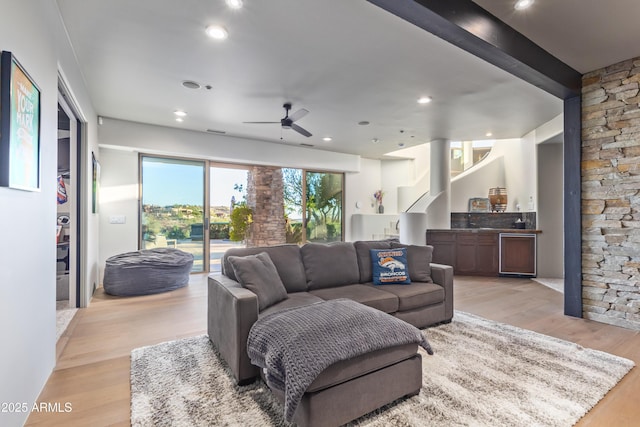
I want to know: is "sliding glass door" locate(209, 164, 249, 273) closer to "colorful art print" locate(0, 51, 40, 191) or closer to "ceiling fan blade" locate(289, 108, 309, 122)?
"ceiling fan blade" locate(289, 108, 309, 122)

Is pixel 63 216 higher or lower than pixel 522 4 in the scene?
lower

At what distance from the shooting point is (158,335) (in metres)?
3.06

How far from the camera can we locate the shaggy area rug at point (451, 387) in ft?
5.87

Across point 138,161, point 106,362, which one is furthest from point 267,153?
point 106,362

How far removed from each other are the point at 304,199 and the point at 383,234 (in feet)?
7.27

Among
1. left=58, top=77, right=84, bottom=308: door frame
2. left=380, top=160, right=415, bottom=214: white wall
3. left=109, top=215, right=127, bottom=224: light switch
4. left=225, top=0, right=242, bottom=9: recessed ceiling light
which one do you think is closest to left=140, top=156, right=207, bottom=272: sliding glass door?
left=109, top=215, right=127, bottom=224: light switch

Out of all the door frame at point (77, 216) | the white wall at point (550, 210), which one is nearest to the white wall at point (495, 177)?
the white wall at point (550, 210)

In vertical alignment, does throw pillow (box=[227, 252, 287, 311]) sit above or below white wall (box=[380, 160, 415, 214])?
below

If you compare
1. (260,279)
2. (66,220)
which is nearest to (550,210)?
(260,279)

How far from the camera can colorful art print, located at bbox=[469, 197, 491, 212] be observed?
6.89m

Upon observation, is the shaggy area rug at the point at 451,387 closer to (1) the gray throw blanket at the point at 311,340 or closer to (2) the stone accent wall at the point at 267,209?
(1) the gray throw blanket at the point at 311,340

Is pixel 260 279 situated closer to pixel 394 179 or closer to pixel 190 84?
pixel 190 84

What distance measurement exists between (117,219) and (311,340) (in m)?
5.02

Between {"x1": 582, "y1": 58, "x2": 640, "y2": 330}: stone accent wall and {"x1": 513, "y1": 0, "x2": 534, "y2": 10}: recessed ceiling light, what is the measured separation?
1861 mm
